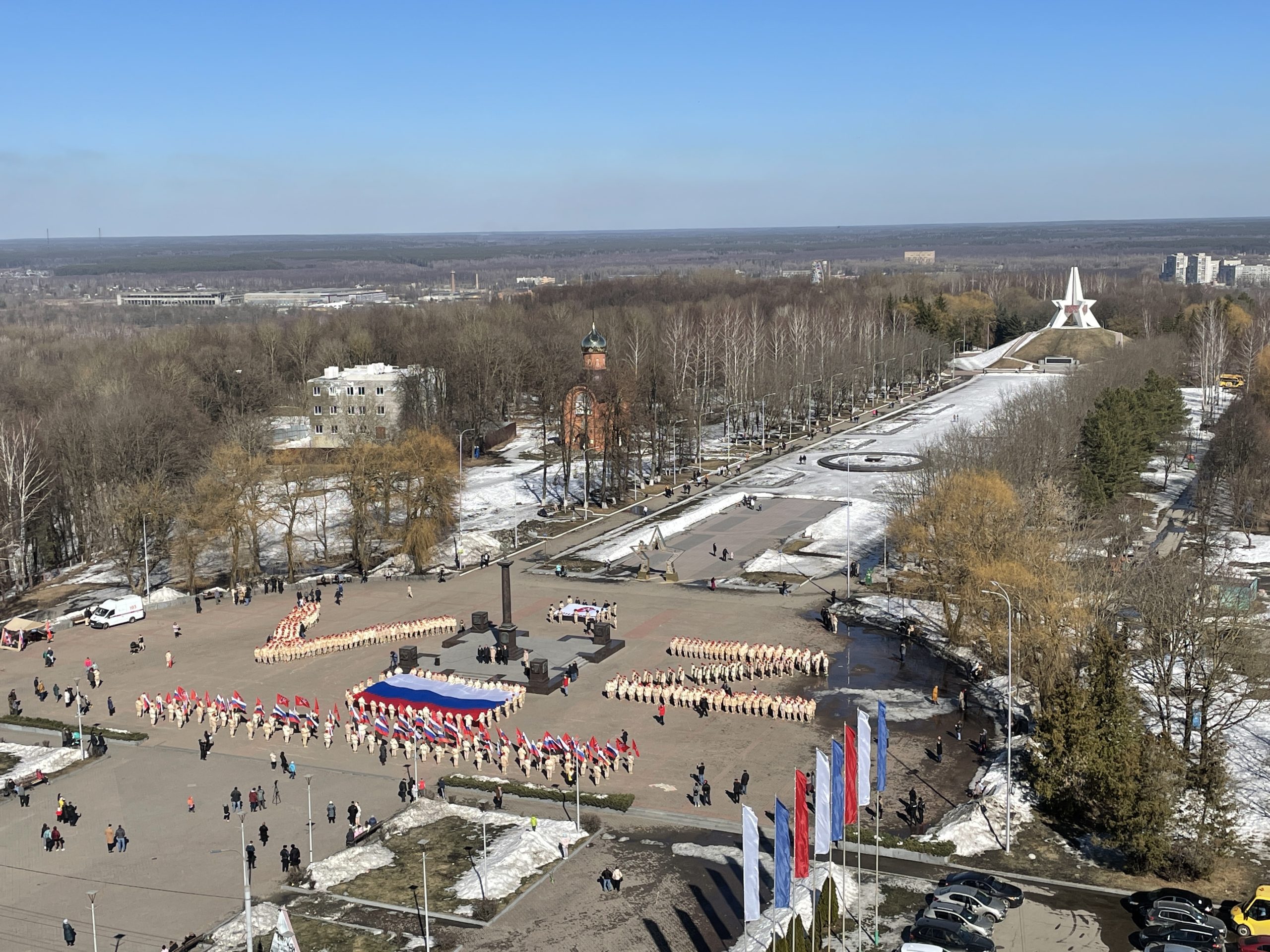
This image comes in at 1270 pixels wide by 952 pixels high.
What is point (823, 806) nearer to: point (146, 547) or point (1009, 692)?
point (1009, 692)

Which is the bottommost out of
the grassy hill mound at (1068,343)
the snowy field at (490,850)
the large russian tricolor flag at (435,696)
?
the snowy field at (490,850)

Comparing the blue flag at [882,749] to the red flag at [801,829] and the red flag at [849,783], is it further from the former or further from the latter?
the red flag at [801,829]

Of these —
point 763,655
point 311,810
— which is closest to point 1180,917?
point 763,655

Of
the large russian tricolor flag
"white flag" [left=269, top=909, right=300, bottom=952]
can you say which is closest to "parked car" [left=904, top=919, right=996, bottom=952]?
"white flag" [left=269, top=909, right=300, bottom=952]

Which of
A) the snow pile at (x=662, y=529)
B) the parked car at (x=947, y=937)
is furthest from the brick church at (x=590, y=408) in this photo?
the parked car at (x=947, y=937)

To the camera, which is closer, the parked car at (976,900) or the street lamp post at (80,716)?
the parked car at (976,900)

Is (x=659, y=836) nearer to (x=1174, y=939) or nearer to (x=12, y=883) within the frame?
(x=1174, y=939)

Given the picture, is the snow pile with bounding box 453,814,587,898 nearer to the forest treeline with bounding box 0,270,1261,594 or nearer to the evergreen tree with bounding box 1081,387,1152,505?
the forest treeline with bounding box 0,270,1261,594
